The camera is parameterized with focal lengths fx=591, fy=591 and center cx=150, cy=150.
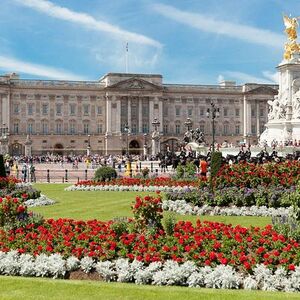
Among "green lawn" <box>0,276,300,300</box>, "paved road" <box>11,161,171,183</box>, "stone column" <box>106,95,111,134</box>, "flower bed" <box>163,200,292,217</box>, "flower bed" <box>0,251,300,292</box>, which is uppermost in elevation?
"stone column" <box>106,95,111,134</box>

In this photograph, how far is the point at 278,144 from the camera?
5412 centimetres

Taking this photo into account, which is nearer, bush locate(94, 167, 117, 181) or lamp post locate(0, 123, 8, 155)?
bush locate(94, 167, 117, 181)

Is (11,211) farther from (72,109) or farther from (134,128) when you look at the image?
(134,128)

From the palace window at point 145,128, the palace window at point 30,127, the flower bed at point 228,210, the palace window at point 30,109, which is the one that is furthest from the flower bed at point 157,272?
the palace window at point 145,128

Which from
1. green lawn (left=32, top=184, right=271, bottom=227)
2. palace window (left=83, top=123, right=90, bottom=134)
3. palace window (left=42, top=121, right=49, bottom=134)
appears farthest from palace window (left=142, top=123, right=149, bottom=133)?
green lawn (left=32, top=184, right=271, bottom=227)

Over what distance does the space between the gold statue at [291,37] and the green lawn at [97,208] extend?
115 ft

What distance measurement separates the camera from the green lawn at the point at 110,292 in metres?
8.97

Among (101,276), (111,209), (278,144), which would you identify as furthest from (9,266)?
(278,144)

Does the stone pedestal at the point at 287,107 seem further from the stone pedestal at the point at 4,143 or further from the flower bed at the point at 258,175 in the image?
the stone pedestal at the point at 4,143

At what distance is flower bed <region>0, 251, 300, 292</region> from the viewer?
9.55m

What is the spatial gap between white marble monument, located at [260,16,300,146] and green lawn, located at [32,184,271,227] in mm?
31142

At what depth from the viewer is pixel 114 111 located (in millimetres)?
106000

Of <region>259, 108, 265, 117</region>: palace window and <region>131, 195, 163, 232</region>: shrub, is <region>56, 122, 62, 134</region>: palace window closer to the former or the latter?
<region>259, 108, 265, 117</region>: palace window

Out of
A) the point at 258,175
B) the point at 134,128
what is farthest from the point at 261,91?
the point at 258,175
